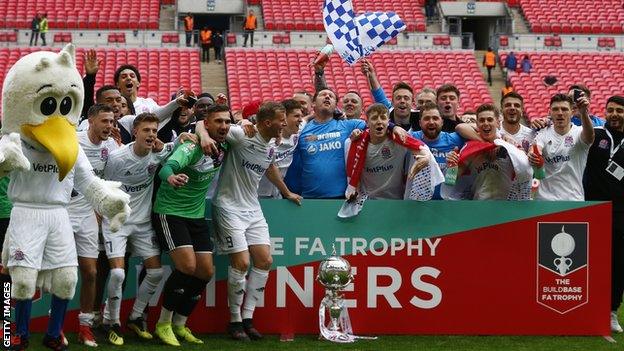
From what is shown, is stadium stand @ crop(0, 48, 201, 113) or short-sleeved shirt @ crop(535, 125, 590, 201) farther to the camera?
stadium stand @ crop(0, 48, 201, 113)

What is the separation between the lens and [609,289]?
8125 millimetres

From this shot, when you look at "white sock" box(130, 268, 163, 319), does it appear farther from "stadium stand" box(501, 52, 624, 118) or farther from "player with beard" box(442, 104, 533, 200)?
"stadium stand" box(501, 52, 624, 118)

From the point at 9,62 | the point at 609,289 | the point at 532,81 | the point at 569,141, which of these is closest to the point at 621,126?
the point at 569,141

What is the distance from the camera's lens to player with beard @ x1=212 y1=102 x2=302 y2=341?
7.70m

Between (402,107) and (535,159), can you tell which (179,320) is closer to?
(402,107)

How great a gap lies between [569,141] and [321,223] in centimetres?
194

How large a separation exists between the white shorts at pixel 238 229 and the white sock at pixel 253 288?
8.1 inches

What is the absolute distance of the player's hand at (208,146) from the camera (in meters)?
7.41

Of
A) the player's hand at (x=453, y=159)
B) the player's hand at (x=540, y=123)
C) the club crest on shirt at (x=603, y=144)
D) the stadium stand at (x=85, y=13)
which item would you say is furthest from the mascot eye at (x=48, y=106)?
the stadium stand at (x=85, y=13)

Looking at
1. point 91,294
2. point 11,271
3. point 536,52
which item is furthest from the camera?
point 536,52

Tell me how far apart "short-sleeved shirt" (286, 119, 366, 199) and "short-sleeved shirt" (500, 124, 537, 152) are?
3.77 ft

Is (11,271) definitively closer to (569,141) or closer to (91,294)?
(91,294)

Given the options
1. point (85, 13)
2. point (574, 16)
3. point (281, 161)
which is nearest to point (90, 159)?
point (281, 161)

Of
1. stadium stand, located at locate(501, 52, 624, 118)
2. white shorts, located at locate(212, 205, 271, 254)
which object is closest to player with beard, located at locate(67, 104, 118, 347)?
white shorts, located at locate(212, 205, 271, 254)
